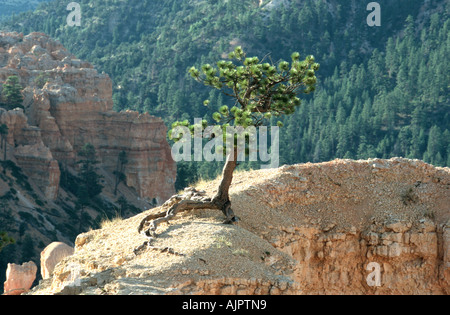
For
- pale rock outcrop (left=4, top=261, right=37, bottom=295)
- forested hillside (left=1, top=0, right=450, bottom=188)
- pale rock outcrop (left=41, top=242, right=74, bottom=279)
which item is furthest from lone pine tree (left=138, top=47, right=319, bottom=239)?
forested hillside (left=1, top=0, right=450, bottom=188)

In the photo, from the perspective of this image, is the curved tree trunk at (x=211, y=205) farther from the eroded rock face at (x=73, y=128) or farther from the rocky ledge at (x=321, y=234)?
the eroded rock face at (x=73, y=128)

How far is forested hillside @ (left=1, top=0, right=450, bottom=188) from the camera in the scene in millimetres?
98750

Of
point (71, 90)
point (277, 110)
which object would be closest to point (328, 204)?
point (277, 110)

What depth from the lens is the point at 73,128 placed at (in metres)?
60.9

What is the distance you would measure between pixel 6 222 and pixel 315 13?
102885 millimetres

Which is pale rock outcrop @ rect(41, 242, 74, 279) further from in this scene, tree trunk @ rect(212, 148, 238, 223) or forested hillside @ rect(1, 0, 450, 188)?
forested hillside @ rect(1, 0, 450, 188)

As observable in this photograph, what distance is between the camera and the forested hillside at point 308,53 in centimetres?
9875

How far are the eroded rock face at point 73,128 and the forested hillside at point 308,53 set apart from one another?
8999 millimetres

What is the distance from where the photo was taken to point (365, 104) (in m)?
103

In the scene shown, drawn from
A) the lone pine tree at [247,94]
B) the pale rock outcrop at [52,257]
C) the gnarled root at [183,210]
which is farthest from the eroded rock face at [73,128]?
the gnarled root at [183,210]

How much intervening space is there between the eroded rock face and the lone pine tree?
3968cm

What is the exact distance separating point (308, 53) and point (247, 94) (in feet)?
375

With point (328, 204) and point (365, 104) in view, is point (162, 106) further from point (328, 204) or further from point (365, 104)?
point (328, 204)
